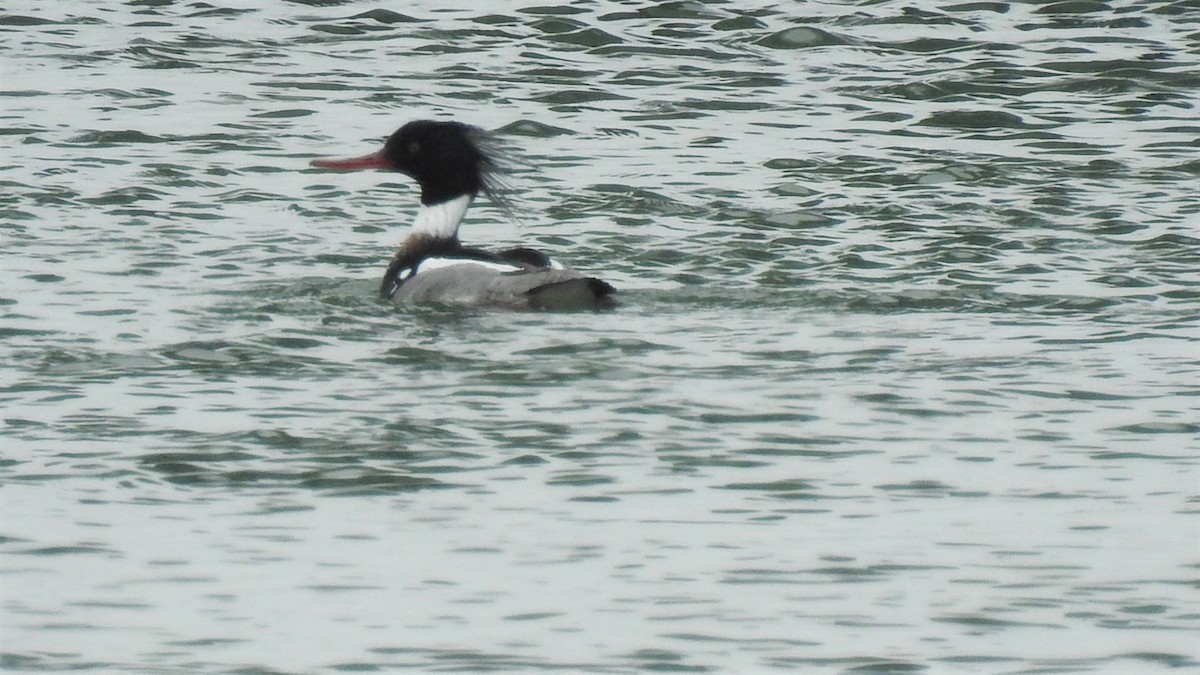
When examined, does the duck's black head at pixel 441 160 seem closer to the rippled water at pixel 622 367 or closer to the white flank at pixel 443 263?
the rippled water at pixel 622 367

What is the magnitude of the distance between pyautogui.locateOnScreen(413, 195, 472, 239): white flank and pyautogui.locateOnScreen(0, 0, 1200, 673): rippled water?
0.40m

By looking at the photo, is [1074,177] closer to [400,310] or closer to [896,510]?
[400,310]

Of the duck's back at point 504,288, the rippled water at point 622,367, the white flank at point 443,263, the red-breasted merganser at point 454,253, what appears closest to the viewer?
the rippled water at point 622,367

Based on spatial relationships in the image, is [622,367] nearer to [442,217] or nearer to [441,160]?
[442,217]

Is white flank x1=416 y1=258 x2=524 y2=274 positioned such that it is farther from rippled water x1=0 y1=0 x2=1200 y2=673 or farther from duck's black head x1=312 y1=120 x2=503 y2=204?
duck's black head x1=312 y1=120 x2=503 y2=204

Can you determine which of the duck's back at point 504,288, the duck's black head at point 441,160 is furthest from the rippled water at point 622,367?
the duck's black head at point 441,160

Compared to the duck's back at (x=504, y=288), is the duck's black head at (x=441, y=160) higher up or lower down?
higher up

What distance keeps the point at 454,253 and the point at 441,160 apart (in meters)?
1.08

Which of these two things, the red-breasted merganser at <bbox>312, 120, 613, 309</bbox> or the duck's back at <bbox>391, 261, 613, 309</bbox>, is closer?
the duck's back at <bbox>391, 261, 613, 309</bbox>

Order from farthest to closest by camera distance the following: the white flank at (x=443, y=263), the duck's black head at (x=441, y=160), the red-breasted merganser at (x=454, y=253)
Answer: the duck's black head at (x=441, y=160) < the white flank at (x=443, y=263) < the red-breasted merganser at (x=454, y=253)

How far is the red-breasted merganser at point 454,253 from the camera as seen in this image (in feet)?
44.0

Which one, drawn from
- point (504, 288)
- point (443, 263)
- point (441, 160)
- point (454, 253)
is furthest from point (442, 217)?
point (504, 288)

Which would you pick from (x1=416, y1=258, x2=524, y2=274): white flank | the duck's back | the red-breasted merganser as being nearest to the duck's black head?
the red-breasted merganser

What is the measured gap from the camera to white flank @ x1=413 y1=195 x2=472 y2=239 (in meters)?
15.1
